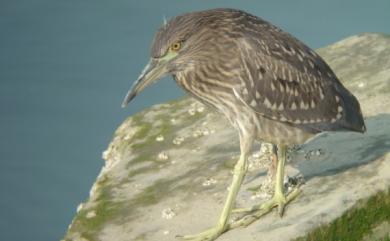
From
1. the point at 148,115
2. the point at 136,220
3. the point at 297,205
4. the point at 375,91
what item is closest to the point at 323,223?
the point at 297,205

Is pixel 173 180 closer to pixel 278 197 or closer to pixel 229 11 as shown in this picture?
pixel 278 197

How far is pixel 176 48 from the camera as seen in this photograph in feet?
28.0

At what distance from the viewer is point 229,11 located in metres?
9.25

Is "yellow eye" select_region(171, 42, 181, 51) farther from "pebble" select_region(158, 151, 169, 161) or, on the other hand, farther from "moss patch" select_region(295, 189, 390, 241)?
"pebble" select_region(158, 151, 169, 161)

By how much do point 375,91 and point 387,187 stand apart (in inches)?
162

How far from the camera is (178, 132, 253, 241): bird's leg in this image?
8.94m

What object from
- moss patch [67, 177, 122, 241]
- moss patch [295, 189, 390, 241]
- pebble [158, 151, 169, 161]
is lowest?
moss patch [295, 189, 390, 241]

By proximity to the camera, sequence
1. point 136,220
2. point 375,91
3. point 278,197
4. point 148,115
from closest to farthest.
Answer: point 278,197 < point 136,220 < point 375,91 < point 148,115

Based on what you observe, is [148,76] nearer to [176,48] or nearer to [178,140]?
[176,48]

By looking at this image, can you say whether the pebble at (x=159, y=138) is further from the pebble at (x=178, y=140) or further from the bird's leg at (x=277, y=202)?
the bird's leg at (x=277, y=202)

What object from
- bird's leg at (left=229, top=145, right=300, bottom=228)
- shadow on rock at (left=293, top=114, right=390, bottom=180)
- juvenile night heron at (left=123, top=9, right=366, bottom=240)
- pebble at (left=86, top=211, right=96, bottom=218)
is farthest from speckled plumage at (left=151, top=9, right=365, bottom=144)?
pebble at (left=86, top=211, right=96, bottom=218)

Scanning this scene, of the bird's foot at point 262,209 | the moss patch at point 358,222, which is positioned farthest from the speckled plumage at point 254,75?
the moss patch at point 358,222

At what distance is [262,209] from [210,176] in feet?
6.12

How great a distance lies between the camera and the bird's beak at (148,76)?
8508mm
